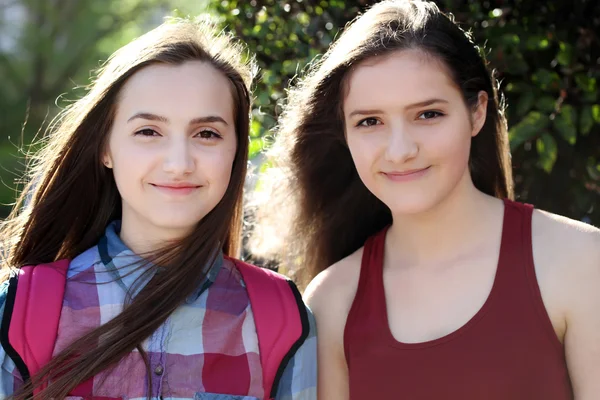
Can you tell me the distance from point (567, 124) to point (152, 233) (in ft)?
4.26

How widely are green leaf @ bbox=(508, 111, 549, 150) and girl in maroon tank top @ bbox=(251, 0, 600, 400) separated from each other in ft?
0.26

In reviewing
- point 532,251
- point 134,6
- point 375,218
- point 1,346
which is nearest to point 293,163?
point 375,218

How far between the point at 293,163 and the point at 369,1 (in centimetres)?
68

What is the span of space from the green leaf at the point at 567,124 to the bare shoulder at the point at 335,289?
0.73 m

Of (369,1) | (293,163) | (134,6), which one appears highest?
(134,6)

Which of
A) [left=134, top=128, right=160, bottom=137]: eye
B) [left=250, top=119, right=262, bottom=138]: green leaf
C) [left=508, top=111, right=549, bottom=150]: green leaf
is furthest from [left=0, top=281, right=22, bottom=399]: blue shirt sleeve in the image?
[left=508, top=111, right=549, bottom=150]: green leaf

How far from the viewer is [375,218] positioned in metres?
2.72

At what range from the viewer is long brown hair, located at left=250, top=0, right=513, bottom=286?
2293 mm

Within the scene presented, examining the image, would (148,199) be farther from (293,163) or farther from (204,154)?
(293,163)

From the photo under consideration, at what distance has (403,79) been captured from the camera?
2.19 meters

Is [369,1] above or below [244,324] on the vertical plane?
above

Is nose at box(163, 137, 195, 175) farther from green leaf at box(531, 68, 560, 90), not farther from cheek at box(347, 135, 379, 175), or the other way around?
green leaf at box(531, 68, 560, 90)

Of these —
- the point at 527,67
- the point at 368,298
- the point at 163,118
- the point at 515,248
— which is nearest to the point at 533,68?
the point at 527,67

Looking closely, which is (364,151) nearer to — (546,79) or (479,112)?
(479,112)
